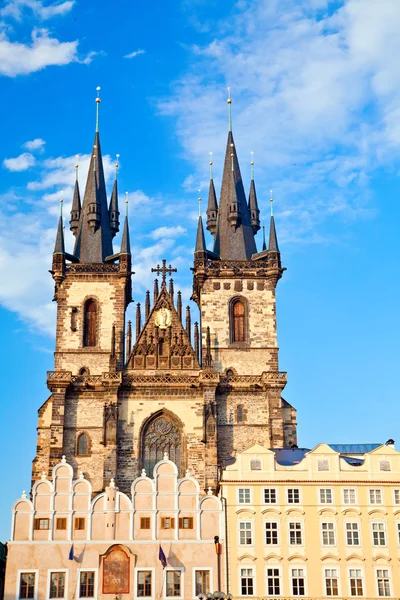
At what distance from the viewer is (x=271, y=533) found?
1681 inches

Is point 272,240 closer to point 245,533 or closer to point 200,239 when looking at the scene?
point 200,239

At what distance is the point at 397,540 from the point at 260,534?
6.72 meters

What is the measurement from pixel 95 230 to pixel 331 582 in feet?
108

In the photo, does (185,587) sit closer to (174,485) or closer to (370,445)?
(174,485)

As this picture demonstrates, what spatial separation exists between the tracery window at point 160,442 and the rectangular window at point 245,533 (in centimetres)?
1295

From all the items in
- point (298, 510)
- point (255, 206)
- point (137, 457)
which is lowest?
point (298, 510)

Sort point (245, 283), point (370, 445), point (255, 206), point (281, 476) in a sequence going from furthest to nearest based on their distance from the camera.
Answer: point (255, 206) < point (245, 283) < point (370, 445) < point (281, 476)

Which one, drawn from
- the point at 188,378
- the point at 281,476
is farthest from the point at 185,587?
the point at 188,378

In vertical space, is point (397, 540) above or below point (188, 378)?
below

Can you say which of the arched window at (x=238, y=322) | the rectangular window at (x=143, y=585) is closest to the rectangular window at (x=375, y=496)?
the rectangular window at (x=143, y=585)

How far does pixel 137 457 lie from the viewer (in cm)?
5512

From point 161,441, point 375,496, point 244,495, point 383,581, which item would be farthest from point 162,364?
point 383,581

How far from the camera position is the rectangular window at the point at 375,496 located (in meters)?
43.7

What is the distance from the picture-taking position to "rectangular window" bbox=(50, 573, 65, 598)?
41.1 meters
